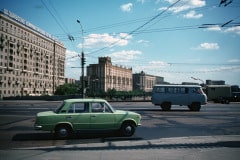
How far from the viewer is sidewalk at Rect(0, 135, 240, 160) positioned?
669cm

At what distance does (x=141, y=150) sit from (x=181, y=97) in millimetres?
16065

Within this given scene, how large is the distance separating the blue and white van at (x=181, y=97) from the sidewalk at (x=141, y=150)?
13606mm

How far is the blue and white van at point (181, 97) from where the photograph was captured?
22.5m

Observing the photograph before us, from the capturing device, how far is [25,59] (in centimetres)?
9456

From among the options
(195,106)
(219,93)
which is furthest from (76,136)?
(219,93)

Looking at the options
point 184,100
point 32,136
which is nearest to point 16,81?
point 184,100

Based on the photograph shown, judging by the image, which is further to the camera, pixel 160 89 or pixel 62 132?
pixel 160 89

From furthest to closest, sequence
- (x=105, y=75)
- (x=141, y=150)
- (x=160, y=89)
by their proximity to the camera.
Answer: (x=105, y=75)
(x=160, y=89)
(x=141, y=150)

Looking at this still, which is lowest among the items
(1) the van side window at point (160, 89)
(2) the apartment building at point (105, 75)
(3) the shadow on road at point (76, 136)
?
(3) the shadow on road at point (76, 136)

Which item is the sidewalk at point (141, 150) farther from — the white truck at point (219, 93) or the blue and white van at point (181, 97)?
the white truck at point (219, 93)

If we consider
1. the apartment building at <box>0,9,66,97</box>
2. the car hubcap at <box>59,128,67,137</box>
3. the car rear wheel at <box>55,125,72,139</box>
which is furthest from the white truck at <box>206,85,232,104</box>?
the apartment building at <box>0,9,66,97</box>

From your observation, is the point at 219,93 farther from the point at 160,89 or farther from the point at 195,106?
the point at 160,89

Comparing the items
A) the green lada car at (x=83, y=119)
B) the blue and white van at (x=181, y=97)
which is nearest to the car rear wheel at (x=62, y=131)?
the green lada car at (x=83, y=119)

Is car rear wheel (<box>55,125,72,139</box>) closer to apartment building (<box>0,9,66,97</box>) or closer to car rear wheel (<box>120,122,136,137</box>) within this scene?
car rear wheel (<box>120,122,136,137</box>)
